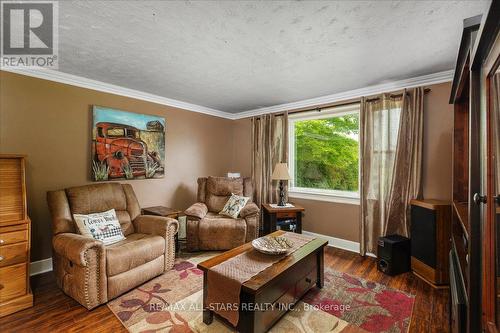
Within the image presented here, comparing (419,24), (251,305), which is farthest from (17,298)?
(419,24)

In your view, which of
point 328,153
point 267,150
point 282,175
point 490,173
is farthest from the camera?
point 267,150

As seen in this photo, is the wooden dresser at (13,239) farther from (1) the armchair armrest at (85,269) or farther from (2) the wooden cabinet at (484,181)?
(2) the wooden cabinet at (484,181)

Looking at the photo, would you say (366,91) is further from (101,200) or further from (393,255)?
(101,200)

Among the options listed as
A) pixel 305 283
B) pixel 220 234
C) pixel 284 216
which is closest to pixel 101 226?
pixel 220 234

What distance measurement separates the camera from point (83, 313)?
1.92 metres

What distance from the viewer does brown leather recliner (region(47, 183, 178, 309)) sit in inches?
76.7

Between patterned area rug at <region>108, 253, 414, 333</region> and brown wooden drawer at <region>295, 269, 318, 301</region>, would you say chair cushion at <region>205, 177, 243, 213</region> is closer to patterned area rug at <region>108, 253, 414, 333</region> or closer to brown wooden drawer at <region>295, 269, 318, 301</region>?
patterned area rug at <region>108, 253, 414, 333</region>

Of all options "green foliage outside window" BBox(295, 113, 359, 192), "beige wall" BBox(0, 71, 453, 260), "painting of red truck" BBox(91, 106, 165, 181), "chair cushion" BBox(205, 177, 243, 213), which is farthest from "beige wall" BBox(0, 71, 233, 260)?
"green foliage outside window" BBox(295, 113, 359, 192)

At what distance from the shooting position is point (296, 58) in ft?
7.66

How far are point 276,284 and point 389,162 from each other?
231 centimetres

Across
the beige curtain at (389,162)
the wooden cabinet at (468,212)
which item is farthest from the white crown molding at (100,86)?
the wooden cabinet at (468,212)

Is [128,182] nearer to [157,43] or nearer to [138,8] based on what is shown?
[157,43]

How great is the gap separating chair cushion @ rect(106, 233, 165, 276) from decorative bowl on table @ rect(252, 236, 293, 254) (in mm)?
1122

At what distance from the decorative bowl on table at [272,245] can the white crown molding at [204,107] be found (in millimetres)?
2423
